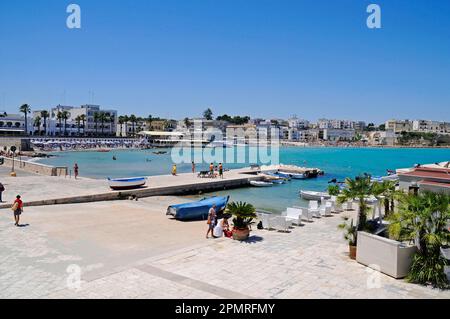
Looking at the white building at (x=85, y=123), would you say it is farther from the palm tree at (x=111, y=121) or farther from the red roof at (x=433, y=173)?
the red roof at (x=433, y=173)

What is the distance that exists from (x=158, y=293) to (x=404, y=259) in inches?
244

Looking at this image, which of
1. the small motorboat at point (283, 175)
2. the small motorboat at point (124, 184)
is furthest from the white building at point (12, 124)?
the small motorboat at point (124, 184)

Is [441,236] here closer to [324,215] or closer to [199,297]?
[199,297]

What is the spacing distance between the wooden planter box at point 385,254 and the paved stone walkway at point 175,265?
0.31 meters

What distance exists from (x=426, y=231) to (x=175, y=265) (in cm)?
655

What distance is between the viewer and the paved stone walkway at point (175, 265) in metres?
8.69

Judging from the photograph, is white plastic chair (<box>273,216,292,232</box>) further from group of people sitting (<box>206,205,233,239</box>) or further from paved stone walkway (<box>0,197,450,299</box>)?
group of people sitting (<box>206,205,233,239</box>)

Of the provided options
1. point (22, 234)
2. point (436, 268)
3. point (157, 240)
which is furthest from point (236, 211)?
point (22, 234)

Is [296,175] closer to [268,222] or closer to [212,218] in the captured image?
[268,222]

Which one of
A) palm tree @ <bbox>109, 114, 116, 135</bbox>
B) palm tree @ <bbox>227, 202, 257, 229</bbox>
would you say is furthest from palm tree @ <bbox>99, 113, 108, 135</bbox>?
palm tree @ <bbox>227, 202, 257, 229</bbox>

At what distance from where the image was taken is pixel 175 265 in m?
10.6

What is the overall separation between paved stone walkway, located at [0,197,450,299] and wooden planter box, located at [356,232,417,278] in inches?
12.0

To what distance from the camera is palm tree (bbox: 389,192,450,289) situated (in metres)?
9.10

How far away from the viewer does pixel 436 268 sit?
9.22 meters
